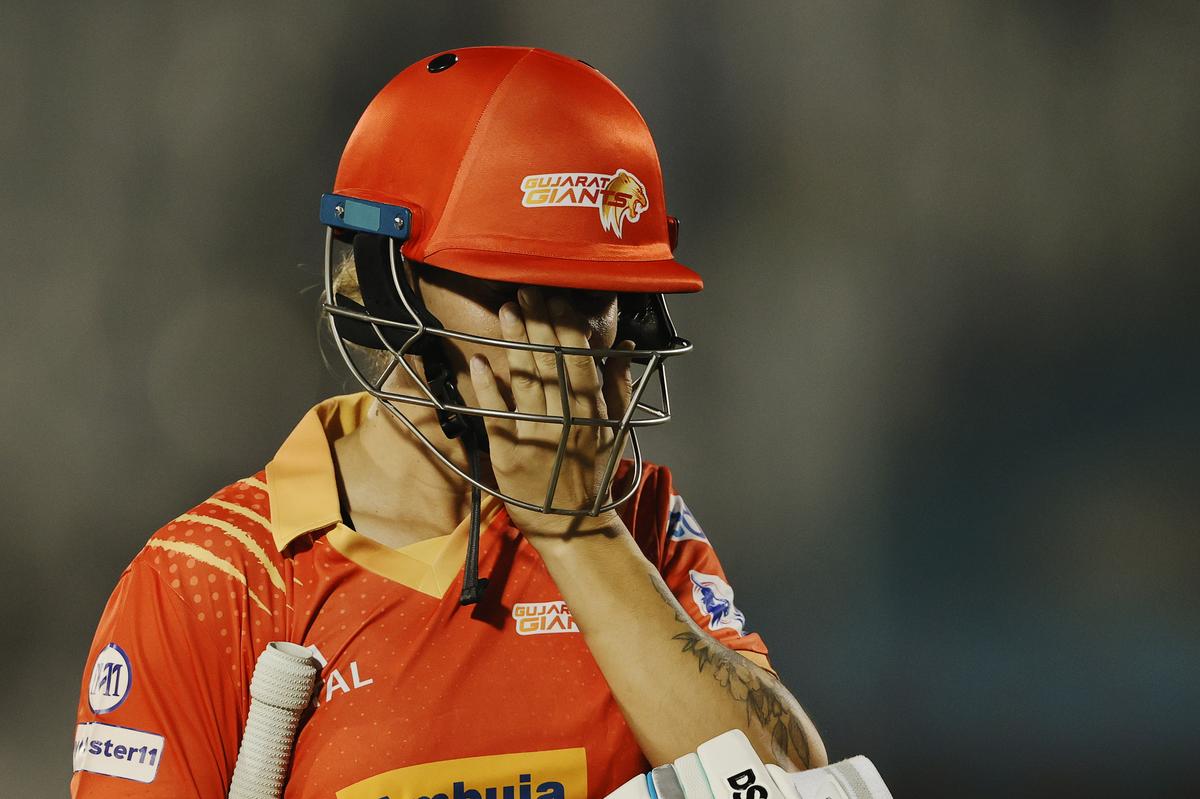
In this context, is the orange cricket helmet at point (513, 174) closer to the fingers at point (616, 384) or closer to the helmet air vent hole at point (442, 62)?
the helmet air vent hole at point (442, 62)

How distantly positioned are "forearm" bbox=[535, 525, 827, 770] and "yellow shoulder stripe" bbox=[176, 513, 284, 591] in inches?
10.9

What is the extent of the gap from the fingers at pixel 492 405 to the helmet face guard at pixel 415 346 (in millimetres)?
18

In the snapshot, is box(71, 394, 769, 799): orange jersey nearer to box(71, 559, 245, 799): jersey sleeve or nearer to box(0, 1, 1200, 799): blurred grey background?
box(71, 559, 245, 799): jersey sleeve

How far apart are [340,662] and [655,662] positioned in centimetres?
33

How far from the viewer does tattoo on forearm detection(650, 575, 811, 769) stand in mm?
1261

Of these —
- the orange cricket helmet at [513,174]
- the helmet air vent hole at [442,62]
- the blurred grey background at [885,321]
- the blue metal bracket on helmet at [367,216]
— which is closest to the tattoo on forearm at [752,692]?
the orange cricket helmet at [513,174]

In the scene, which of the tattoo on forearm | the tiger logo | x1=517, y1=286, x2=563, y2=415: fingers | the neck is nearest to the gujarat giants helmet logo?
the tiger logo

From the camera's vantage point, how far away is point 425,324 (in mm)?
1264

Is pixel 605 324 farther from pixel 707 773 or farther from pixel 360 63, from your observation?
pixel 360 63

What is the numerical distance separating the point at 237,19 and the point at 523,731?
1735 mm

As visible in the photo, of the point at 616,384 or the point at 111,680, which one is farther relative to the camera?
the point at 616,384

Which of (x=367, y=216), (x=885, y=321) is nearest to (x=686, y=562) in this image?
(x=367, y=216)

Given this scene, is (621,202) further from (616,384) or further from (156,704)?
(156,704)

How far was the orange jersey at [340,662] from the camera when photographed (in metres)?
1.18
